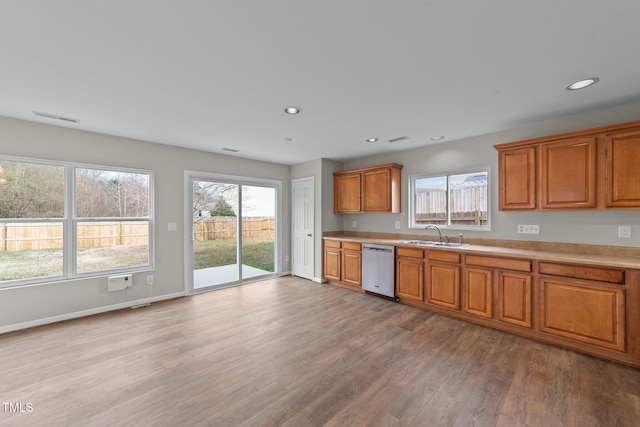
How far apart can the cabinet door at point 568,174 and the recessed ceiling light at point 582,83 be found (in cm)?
71

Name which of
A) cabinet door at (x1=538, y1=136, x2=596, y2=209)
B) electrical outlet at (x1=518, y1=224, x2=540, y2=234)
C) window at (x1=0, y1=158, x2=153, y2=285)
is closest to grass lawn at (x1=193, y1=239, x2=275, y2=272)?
window at (x1=0, y1=158, x2=153, y2=285)

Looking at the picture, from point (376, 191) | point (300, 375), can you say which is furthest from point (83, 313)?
point (376, 191)

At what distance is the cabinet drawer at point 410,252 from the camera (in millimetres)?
3781

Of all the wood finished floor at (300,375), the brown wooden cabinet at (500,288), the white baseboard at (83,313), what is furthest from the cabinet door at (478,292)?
the white baseboard at (83,313)

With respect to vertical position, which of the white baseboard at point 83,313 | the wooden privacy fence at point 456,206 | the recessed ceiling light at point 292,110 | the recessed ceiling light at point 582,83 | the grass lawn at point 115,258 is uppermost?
the recessed ceiling light at point 292,110

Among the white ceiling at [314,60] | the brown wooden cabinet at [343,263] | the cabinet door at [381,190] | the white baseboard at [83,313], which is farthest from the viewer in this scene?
the brown wooden cabinet at [343,263]

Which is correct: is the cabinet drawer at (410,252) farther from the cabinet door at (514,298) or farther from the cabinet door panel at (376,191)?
the cabinet door at (514,298)

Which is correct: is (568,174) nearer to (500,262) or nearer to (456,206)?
(500,262)

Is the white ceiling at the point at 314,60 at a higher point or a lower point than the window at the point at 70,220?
higher

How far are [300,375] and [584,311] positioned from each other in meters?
2.79

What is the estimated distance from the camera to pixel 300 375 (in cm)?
222

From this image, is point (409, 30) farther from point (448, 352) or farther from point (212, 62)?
point (448, 352)

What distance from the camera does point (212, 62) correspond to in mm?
1916

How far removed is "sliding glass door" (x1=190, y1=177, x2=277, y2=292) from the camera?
15.0 ft
